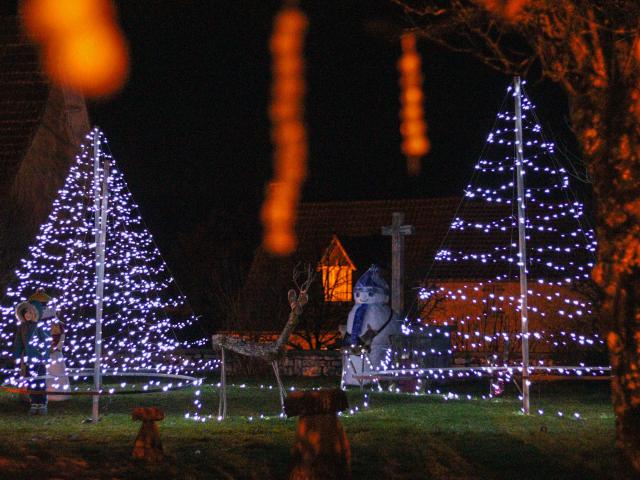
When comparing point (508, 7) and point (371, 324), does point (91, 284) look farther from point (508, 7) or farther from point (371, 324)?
point (508, 7)

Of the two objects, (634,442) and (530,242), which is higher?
(530,242)

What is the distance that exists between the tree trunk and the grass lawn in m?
0.55

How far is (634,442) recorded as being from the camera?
766 cm

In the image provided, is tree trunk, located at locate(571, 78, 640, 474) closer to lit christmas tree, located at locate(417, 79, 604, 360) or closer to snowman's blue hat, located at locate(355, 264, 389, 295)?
lit christmas tree, located at locate(417, 79, 604, 360)

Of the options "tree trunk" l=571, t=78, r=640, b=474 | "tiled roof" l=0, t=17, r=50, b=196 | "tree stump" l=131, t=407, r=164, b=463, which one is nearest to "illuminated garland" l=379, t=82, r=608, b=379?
"tree stump" l=131, t=407, r=164, b=463

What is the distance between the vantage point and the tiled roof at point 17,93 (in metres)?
26.5

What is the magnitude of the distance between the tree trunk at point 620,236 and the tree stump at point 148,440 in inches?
181

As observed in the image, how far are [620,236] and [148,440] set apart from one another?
16.7ft

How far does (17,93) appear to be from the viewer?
27.8 m

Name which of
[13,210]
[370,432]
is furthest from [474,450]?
[13,210]

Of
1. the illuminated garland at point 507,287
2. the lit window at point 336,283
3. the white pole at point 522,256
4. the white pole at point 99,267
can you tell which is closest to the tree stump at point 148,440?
the white pole at point 99,267

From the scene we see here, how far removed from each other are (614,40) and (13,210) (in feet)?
67.2

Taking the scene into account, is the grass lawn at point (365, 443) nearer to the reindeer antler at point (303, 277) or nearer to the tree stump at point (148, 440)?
the tree stump at point (148, 440)

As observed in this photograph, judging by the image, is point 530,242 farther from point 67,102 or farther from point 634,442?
point 634,442
